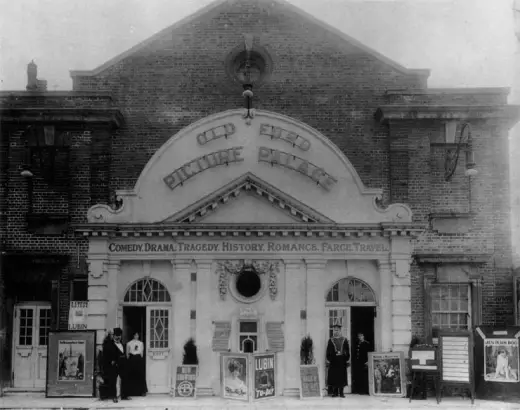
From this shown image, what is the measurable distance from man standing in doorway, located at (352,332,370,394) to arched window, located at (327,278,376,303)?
0.91m

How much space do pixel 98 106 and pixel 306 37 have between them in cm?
596

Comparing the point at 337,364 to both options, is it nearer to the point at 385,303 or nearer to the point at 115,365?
the point at 385,303

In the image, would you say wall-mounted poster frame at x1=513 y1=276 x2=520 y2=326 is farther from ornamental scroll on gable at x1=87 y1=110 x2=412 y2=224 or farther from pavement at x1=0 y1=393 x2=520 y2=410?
ornamental scroll on gable at x1=87 y1=110 x2=412 y2=224

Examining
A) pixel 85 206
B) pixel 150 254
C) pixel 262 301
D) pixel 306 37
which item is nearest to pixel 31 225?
pixel 85 206

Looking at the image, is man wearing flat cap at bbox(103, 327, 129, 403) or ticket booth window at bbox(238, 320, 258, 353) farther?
ticket booth window at bbox(238, 320, 258, 353)

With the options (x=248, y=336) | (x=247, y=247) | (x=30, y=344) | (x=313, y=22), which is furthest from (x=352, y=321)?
(x=30, y=344)

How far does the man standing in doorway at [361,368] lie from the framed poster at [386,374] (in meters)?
0.77

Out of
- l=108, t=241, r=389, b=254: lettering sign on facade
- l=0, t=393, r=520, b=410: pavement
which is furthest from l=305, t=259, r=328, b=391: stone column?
l=0, t=393, r=520, b=410: pavement

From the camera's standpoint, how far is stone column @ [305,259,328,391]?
60.5 feet

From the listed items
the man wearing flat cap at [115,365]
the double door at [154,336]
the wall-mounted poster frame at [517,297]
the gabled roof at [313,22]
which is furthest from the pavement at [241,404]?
the gabled roof at [313,22]

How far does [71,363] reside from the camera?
17328 mm

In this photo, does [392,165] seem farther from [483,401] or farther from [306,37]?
[483,401]

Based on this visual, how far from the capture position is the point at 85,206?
19656 mm

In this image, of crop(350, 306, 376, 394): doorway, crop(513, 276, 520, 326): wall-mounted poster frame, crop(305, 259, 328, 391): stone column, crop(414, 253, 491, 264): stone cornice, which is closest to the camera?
crop(305, 259, 328, 391): stone column
